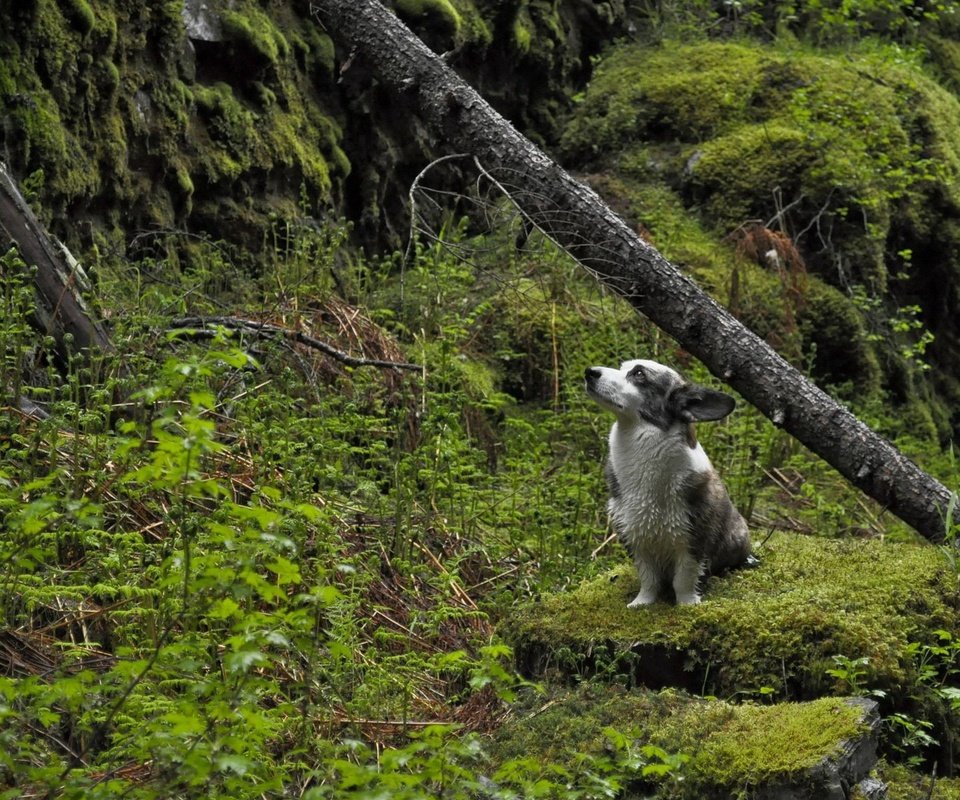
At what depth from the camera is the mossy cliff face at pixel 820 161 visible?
10.8 meters

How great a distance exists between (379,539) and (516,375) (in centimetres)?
314

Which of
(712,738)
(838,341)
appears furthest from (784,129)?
(712,738)

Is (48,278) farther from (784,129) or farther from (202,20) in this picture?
(784,129)

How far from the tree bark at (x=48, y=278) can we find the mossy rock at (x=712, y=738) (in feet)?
9.49

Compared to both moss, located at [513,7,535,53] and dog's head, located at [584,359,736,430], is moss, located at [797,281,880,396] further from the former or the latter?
dog's head, located at [584,359,736,430]

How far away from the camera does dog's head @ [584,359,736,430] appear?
16.7 ft

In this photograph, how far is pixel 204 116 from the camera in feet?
27.2

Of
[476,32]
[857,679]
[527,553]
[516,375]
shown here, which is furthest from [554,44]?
[857,679]

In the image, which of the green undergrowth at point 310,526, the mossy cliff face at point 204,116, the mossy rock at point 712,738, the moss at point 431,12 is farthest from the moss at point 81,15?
the mossy rock at point 712,738

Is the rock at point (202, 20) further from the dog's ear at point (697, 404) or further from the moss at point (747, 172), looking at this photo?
the dog's ear at point (697, 404)

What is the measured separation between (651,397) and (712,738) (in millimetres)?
1529

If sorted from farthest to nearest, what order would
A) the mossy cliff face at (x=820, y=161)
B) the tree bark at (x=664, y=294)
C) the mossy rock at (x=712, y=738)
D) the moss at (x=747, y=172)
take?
1. the moss at (x=747, y=172)
2. the mossy cliff face at (x=820, y=161)
3. the tree bark at (x=664, y=294)
4. the mossy rock at (x=712, y=738)

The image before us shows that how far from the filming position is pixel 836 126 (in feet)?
36.4

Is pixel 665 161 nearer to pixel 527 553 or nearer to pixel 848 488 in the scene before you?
Result: pixel 848 488
